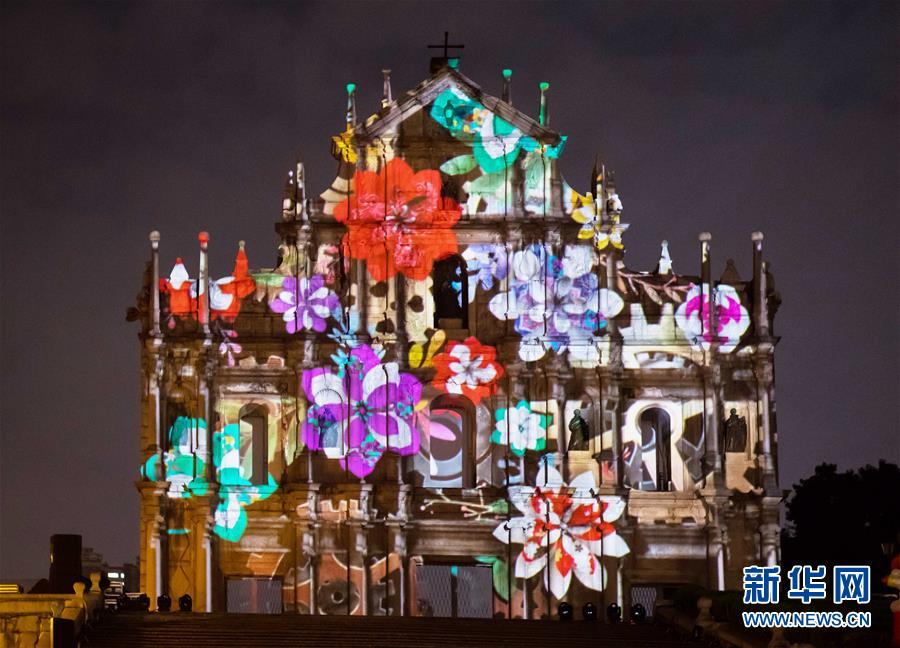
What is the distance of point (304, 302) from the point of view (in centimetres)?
5525

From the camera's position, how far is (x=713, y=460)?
5459cm

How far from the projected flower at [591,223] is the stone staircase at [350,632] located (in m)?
11.9

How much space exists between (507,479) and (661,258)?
6755 mm

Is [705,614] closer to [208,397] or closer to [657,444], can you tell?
[657,444]

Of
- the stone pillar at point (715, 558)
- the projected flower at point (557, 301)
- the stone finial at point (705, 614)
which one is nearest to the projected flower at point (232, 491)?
the projected flower at point (557, 301)

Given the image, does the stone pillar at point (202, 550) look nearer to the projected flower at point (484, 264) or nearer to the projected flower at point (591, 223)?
the projected flower at point (484, 264)

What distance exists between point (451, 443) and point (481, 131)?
7.77 metres

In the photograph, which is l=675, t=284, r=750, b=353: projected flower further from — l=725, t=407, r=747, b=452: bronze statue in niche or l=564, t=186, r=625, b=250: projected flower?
l=564, t=186, r=625, b=250: projected flower

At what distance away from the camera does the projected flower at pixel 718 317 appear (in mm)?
55312

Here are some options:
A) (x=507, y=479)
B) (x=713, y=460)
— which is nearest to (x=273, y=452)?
(x=507, y=479)

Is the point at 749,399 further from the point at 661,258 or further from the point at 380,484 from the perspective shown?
the point at 380,484

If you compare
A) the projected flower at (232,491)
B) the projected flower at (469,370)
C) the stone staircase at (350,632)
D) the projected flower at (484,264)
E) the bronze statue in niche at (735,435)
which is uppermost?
the projected flower at (484,264)

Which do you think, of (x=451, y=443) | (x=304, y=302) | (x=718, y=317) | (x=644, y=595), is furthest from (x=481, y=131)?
(x=644, y=595)

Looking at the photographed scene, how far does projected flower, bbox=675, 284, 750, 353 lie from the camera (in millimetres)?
55312
